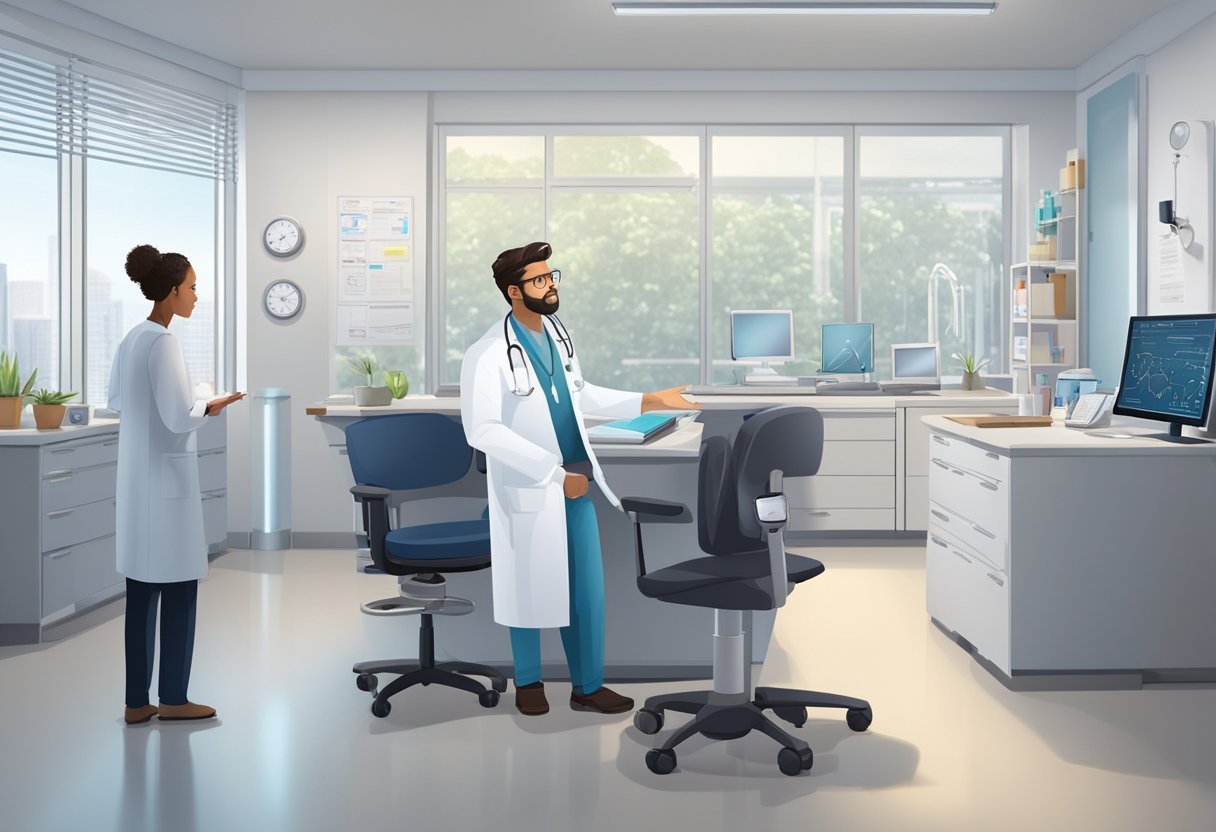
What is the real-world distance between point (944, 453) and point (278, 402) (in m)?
4.42

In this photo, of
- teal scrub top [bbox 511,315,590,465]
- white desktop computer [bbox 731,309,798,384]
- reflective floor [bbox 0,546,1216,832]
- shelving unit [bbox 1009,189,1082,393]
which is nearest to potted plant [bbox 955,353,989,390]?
shelving unit [bbox 1009,189,1082,393]

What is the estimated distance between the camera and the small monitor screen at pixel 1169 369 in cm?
383

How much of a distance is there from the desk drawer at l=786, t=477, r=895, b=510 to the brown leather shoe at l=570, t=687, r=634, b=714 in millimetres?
3354

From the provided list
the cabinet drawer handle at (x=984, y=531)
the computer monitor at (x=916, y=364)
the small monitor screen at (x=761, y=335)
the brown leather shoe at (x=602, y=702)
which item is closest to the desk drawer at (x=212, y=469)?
the small monitor screen at (x=761, y=335)

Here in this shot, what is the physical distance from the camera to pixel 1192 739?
3428 millimetres

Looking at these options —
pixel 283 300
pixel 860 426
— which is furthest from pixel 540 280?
pixel 283 300

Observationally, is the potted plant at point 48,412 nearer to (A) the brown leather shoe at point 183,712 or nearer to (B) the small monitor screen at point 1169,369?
(A) the brown leather shoe at point 183,712

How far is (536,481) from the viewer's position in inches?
134

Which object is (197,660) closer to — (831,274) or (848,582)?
(848,582)

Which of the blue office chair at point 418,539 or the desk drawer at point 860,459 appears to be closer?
the blue office chair at point 418,539

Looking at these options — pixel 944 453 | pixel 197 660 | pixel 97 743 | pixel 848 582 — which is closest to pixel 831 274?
pixel 848 582

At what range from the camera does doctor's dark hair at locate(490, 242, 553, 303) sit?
3502 mm

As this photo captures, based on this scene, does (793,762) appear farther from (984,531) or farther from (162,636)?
(162,636)

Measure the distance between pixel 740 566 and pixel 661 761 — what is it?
60cm
